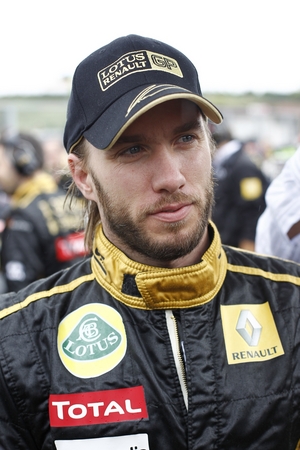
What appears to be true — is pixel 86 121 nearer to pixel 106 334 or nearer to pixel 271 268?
pixel 106 334

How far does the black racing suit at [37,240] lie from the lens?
12.0 ft

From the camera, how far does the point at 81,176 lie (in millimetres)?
1823

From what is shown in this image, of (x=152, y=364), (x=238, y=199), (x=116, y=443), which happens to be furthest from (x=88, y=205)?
(x=238, y=199)

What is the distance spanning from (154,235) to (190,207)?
0.13 m


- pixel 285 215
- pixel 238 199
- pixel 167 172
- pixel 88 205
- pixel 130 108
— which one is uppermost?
pixel 130 108

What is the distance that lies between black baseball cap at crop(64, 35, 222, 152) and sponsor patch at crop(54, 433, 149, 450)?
807 mm

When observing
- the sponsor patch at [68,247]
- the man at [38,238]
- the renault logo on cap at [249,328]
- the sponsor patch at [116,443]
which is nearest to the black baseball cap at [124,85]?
the renault logo on cap at [249,328]

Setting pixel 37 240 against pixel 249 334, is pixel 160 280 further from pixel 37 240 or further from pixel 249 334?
pixel 37 240

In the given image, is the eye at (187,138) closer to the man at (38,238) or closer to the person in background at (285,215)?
the person in background at (285,215)

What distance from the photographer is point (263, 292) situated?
1.69 metres

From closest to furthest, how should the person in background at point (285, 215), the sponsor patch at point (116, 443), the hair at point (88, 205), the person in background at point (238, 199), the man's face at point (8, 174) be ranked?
the sponsor patch at point (116, 443)
the hair at point (88, 205)
the person in background at point (285, 215)
the man's face at point (8, 174)
the person in background at point (238, 199)

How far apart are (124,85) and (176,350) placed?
2.57 feet

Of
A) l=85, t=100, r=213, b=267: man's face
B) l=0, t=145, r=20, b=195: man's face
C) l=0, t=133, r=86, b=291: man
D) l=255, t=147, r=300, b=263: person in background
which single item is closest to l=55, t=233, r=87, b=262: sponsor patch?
l=0, t=133, r=86, b=291: man

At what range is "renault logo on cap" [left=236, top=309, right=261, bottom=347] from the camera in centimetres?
159
